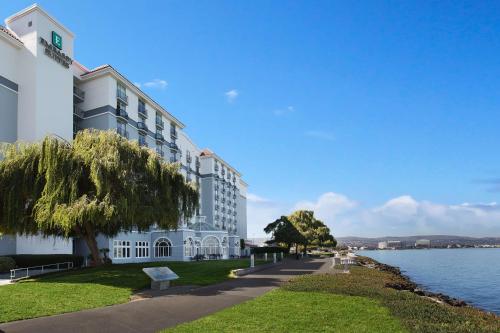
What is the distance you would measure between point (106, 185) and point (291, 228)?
173 ft

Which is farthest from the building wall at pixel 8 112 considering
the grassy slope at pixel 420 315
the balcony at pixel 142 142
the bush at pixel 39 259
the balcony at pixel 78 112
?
the grassy slope at pixel 420 315

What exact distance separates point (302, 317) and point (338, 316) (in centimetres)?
112

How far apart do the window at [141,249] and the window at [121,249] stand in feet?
5.20

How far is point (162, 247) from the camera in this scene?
54.4 m

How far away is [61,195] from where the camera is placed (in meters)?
24.2

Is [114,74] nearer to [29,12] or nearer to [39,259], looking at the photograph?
[29,12]

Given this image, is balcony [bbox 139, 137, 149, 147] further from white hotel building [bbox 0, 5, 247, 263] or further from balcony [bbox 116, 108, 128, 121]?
balcony [bbox 116, 108, 128, 121]

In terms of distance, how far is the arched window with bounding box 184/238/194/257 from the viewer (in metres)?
53.4

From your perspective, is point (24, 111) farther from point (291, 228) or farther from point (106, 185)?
point (291, 228)

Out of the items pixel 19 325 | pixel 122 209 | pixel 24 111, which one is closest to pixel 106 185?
pixel 122 209

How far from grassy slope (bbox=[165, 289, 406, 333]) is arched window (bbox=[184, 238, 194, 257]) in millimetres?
38998

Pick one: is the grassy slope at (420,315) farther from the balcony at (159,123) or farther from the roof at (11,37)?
the balcony at (159,123)

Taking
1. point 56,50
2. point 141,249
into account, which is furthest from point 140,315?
point 141,249

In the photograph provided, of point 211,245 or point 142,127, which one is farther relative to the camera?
point 211,245
